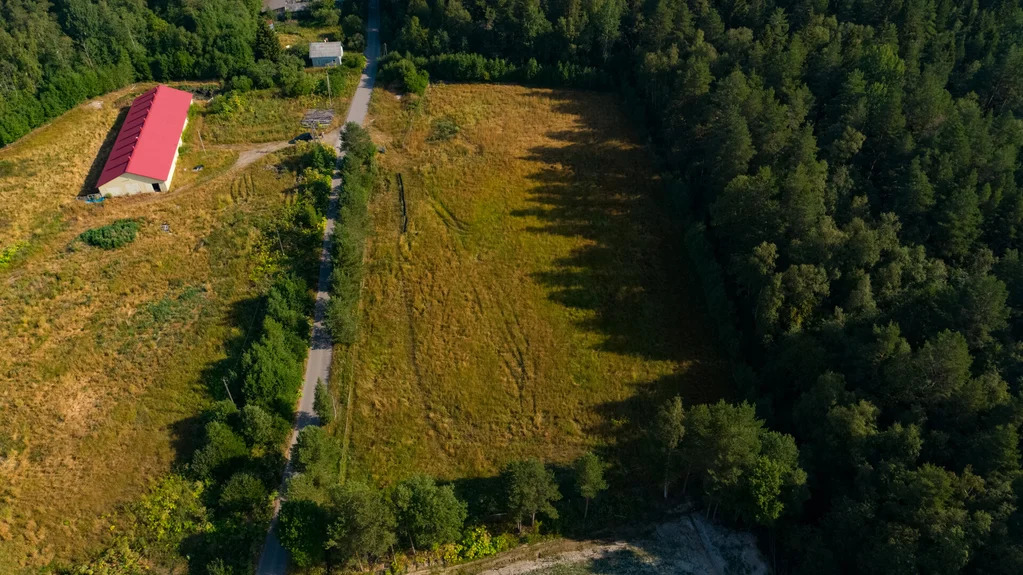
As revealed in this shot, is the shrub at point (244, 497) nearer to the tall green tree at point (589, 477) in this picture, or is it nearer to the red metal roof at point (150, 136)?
the tall green tree at point (589, 477)

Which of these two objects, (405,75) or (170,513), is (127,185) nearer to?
(405,75)

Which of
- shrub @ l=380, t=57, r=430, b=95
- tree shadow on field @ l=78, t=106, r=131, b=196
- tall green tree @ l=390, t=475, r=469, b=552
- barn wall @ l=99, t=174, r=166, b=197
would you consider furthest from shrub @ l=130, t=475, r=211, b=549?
shrub @ l=380, t=57, r=430, b=95

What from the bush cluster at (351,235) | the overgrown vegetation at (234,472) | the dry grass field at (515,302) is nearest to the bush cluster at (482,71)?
the dry grass field at (515,302)

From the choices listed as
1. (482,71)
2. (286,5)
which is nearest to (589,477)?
(482,71)

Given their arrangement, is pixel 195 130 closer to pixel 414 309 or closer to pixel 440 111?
pixel 440 111

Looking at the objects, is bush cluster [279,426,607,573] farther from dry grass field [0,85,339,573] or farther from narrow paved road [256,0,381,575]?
dry grass field [0,85,339,573]

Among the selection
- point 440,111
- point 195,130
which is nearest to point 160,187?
point 195,130
